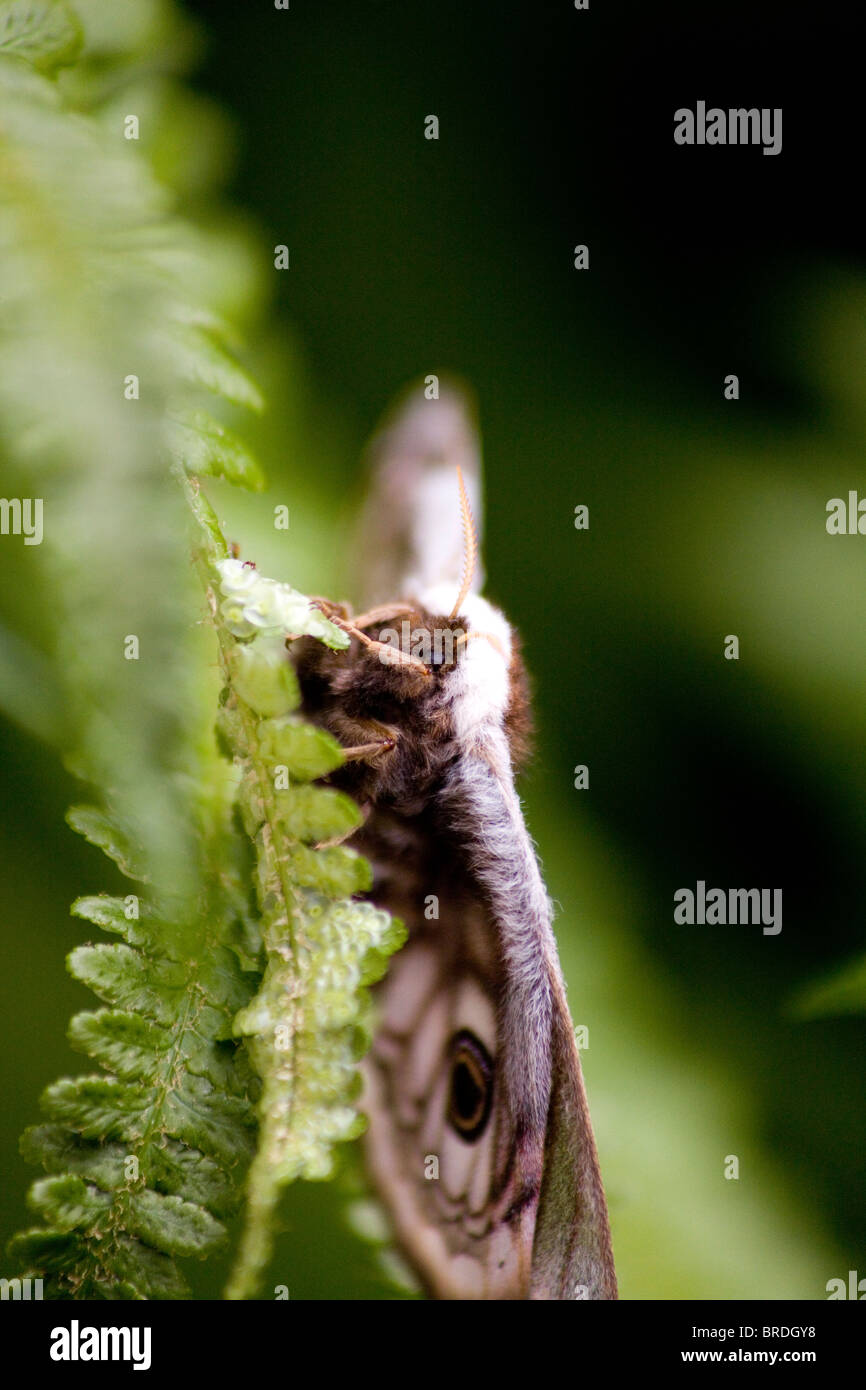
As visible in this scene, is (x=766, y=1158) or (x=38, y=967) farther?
(x=766, y=1158)

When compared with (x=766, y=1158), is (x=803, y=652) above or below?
above

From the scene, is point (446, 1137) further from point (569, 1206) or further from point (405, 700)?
point (405, 700)

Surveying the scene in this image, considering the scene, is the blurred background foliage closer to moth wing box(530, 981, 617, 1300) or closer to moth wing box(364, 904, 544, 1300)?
moth wing box(364, 904, 544, 1300)

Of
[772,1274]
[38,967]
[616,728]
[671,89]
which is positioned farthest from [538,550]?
[772,1274]

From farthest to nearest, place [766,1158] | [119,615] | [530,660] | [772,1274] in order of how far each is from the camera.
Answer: [530,660]
[766,1158]
[772,1274]
[119,615]

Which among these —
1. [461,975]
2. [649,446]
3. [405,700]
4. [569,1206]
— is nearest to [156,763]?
[405,700]

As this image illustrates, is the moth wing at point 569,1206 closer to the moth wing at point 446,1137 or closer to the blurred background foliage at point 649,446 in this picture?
the moth wing at point 446,1137

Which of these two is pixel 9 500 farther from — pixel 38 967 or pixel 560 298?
pixel 560 298

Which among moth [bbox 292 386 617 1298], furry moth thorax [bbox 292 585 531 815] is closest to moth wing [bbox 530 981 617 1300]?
moth [bbox 292 386 617 1298]
